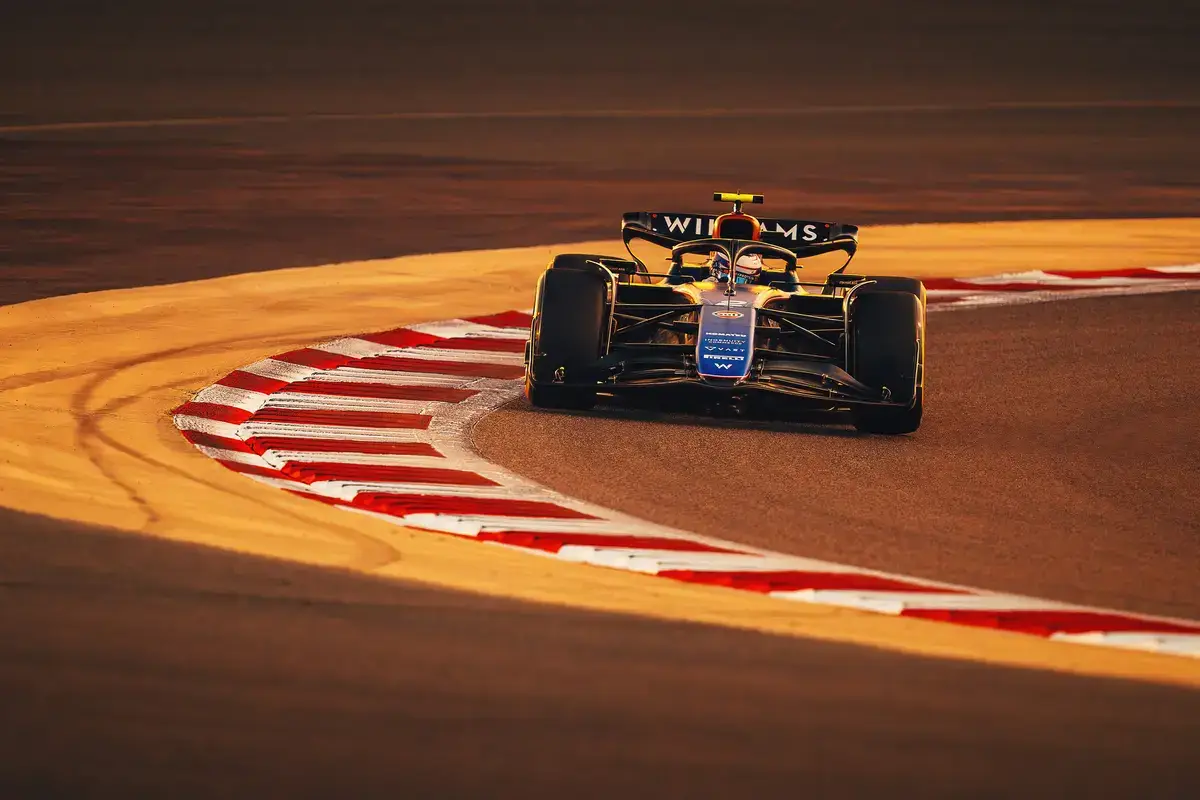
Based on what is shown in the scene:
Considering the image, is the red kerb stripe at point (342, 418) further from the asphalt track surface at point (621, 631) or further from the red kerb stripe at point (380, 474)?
the red kerb stripe at point (380, 474)

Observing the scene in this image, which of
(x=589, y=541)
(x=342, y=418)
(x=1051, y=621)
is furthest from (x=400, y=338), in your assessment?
(x=1051, y=621)

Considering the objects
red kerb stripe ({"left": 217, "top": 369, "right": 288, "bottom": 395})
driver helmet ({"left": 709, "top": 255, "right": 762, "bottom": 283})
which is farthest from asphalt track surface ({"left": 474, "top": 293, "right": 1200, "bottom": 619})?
red kerb stripe ({"left": 217, "top": 369, "right": 288, "bottom": 395})

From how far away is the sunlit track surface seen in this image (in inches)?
258

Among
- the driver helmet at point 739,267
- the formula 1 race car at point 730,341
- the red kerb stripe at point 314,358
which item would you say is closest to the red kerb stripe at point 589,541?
the formula 1 race car at point 730,341

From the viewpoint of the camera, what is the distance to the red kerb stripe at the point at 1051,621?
250 inches

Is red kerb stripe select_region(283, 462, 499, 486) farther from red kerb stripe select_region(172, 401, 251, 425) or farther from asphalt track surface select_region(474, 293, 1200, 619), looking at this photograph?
red kerb stripe select_region(172, 401, 251, 425)

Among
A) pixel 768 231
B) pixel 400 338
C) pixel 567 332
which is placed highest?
pixel 768 231

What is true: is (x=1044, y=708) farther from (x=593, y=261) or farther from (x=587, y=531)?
(x=593, y=261)

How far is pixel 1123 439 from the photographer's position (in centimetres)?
930

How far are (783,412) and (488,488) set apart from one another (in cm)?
182

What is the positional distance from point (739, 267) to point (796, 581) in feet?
10.4

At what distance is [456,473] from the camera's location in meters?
8.28

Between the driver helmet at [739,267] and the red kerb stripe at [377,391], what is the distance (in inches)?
51.7

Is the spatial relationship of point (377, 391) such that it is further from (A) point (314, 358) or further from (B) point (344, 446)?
(B) point (344, 446)
